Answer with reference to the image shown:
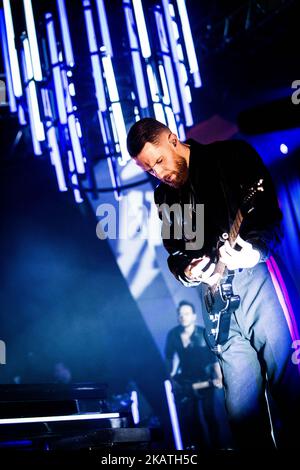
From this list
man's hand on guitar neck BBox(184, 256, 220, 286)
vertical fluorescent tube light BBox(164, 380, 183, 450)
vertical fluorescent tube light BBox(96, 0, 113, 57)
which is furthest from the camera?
vertical fluorescent tube light BBox(164, 380, 183, 450)

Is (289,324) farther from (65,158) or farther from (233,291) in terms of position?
(65,158)

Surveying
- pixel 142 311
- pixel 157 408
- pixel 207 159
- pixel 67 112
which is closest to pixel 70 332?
pixel 142 311

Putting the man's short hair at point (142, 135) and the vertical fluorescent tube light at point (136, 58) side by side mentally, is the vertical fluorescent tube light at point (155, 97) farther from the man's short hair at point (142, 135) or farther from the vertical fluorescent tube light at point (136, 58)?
the man's short hair at point (142, 135)

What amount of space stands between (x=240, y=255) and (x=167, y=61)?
304 cm

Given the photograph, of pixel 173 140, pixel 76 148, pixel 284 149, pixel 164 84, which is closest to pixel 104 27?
pixel 164 84

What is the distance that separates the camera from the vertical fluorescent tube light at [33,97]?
4.68m

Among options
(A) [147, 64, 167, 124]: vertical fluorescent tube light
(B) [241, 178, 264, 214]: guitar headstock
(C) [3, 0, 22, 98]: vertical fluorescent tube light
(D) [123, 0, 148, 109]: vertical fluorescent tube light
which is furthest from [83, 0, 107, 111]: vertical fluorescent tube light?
(B) [241, 178, 264, 214]: guitar headstock

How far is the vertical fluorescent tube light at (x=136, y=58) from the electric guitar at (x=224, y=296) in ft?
8.13

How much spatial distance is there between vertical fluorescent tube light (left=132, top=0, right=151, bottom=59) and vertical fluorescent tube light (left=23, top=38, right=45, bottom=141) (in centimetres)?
107

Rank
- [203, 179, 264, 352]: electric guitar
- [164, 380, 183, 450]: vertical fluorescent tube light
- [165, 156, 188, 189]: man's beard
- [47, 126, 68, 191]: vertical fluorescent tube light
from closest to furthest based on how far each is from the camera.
Result: [203, 179, 264, 352]: electric guitar
[165, 156, 188, 189]: man's beard
[47, 126, 68, 191]: vertical fluorescent tube light
[164, 380, 183, 450]: vertical fluorescent tube light

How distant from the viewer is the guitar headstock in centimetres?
211

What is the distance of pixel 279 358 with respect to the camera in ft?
6.77

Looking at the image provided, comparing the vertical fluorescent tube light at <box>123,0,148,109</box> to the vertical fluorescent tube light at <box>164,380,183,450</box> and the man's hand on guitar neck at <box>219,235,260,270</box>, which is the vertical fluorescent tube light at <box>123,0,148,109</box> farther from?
the vertical fluorescent tube light at <box>164,380,183,450</box>

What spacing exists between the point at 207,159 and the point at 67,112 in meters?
2.64
